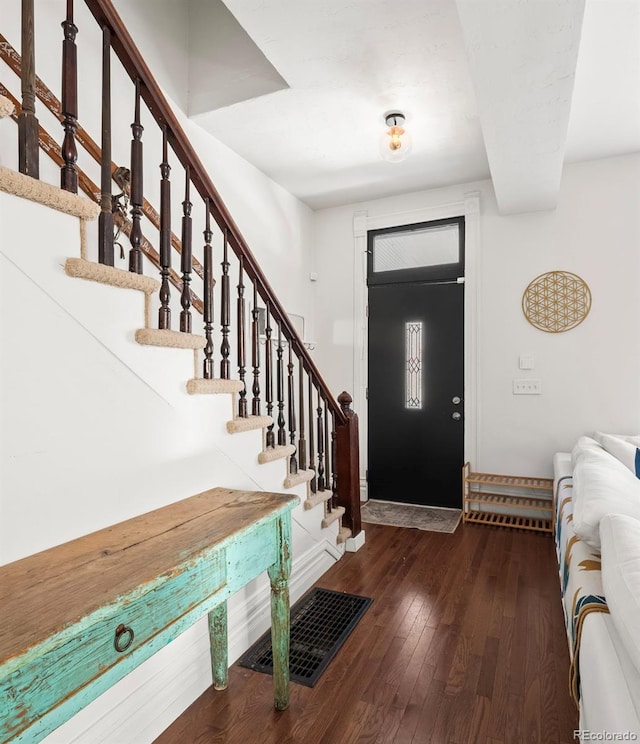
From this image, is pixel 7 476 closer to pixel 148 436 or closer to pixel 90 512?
pixel 90 512

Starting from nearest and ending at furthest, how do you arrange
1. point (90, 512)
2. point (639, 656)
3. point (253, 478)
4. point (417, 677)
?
point (639, 656)
point (90, 512)
point (417, 677)
point (253, 478)

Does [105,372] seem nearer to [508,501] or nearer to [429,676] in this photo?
[429,676]

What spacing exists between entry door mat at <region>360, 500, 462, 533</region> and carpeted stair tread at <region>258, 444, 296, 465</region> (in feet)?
5.60

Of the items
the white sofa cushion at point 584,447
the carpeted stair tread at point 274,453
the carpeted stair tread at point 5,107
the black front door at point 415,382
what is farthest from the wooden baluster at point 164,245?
the black front door at point 415,382

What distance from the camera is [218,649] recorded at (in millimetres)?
1793

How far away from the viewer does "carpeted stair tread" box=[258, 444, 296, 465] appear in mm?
2186

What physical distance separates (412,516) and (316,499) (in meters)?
1.54

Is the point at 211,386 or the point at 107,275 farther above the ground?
the point at 107,275

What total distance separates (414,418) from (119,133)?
312 centimetres

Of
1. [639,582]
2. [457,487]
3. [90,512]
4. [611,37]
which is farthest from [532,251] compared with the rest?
[90,512]

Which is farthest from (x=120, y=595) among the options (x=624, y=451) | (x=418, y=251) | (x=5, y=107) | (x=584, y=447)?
(x=418, y=251)

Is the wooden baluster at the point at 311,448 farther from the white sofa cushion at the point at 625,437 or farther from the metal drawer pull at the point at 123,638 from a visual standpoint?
the white sofa cushion at the point at 625,437

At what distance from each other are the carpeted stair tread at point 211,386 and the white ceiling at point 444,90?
5.17 feet

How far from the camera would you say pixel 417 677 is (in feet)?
6.13
